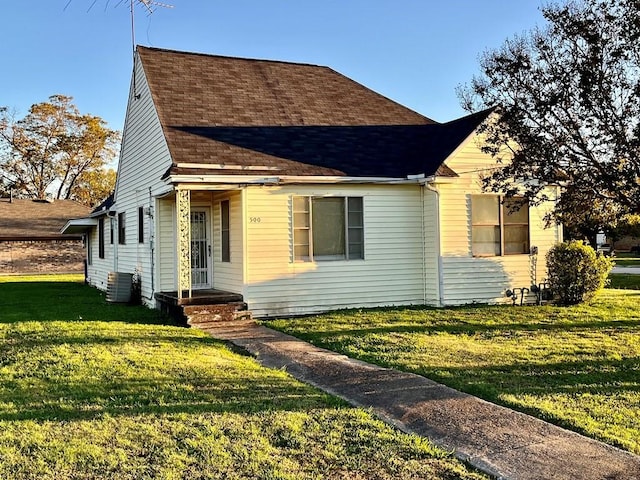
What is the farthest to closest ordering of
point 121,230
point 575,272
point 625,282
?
point 625,282
point 121,230
point 575,272

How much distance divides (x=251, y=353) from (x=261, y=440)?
13.3 ft

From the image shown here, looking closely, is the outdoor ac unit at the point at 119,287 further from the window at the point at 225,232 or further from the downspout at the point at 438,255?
the downspout at the point at 438,255

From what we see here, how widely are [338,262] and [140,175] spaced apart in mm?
5943

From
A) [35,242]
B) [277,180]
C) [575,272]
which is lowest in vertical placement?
[575,272]

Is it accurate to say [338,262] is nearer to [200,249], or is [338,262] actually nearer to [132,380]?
[200,249]

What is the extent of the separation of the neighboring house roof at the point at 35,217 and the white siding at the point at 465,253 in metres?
26.0

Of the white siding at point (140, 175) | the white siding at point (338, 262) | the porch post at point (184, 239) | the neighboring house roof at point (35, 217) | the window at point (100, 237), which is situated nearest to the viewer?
the porch post at point (184, 239)

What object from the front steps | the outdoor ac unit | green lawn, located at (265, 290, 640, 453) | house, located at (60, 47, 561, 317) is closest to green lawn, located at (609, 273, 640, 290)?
green lawn, located at (265, 290, 640, 453)

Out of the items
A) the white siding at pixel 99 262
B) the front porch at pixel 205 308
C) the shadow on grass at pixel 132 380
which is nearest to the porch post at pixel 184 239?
the front porch at pixel 205 308

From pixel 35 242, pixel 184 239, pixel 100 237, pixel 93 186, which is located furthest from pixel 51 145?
pixel 184 239

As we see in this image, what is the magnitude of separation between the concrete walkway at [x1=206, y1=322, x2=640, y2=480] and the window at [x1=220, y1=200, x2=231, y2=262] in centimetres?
569

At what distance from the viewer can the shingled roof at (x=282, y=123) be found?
13672mm

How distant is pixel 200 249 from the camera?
15180mm

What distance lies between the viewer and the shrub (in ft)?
46.5
